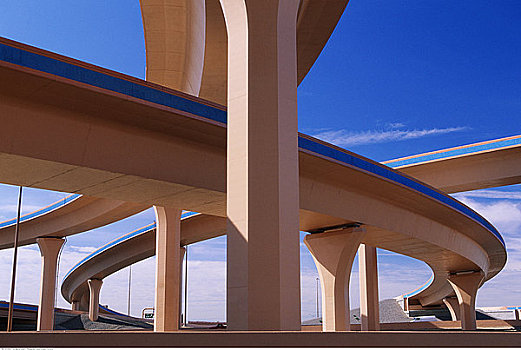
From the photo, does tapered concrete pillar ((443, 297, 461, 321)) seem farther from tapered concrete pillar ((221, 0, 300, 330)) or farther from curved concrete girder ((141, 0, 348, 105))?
tapered concrete pillar ((221, 0, 300, 330))

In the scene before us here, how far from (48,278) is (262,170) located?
37.3 meters

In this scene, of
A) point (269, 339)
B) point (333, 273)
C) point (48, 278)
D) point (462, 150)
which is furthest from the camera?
point (48, 278)

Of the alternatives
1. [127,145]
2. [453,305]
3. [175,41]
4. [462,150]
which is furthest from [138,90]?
[453,305]

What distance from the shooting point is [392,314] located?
110 metres

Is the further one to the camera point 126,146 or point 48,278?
point 48,278

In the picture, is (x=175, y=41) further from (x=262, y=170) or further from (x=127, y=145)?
(x=262, y=170)

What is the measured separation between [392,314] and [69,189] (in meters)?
97.5

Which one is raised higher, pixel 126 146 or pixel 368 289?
pixel 126 146

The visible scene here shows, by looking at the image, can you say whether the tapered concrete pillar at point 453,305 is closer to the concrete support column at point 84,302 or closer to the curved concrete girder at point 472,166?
the concrete support column at point 84,302

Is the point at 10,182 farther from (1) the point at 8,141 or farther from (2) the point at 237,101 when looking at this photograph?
(2) the point at 237,101

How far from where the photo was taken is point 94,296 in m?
73.0

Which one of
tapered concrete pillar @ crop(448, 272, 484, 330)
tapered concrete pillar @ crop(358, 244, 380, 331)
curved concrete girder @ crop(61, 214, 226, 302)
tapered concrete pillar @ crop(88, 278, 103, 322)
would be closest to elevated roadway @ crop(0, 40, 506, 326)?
curved concrete girder @ crop(61, 214, 226, 302)

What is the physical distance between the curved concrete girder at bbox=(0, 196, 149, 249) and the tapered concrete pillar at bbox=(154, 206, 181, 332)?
3044 mm

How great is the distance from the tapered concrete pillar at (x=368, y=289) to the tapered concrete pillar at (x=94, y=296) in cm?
3877
